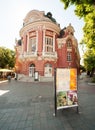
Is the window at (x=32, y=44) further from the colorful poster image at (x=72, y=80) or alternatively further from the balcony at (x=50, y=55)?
the colorful poster image at (x=72, y=80)

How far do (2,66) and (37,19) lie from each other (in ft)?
82.1

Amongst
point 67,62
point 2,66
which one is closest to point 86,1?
point 67,62

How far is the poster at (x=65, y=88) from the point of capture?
6.91 metres

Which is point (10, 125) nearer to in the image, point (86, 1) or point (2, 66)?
point (86, 1)

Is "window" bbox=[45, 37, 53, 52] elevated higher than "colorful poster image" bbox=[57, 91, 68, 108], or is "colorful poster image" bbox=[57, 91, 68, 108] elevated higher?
"window" bbox=[45, 37, 53, 52]

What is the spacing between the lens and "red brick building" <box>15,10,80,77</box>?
33688 mm

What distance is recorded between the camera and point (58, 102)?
6.88 meters

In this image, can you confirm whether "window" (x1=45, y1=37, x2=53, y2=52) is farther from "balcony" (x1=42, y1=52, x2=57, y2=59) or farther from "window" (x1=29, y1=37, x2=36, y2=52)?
"window" (x1=29, y1=37, x2=36, y2=52)

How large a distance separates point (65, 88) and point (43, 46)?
89.4 ft

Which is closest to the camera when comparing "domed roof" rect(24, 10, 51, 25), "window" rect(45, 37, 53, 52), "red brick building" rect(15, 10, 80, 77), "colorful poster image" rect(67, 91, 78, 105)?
"colorful poster image" rect(67, 91, 78, 105)

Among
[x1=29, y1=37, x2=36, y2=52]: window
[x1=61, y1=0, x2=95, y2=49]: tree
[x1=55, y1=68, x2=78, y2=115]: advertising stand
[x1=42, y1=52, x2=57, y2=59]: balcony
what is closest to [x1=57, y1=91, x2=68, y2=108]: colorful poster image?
[x1=55, y1=68, x2=78, y2=115]: advertising stand

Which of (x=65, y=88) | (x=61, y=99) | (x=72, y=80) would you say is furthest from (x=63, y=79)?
(x=61, y=99)

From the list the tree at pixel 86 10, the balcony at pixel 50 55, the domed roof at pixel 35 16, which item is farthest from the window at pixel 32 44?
the tree at pixel 86 10

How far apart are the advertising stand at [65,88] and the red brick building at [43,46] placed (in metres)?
25.9
